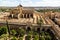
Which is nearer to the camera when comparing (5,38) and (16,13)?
(5,38)

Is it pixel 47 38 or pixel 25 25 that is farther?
pixel 25 25

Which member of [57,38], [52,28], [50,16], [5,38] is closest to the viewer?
[5,38]

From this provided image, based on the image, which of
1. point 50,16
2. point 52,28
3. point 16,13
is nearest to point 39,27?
point 52,28

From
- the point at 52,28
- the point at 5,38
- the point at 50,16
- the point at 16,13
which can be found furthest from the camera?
the point at 50,16

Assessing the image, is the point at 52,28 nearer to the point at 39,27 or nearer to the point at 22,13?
the point at 39,27

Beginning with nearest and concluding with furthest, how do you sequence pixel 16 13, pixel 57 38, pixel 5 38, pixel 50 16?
pixel 5 38 → pixel 57 38 → pixel 16 13 → pixel 50 16

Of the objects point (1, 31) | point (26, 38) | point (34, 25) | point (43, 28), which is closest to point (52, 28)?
point (43, 28)

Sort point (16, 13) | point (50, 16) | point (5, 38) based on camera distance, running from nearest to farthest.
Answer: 1. point (5, 38)
2. point (16, 13)
3. point (50, 16)

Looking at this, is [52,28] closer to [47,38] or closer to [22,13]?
[47,38]

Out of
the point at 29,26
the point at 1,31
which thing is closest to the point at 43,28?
the point at 29,26
